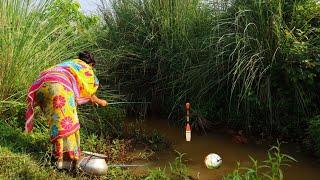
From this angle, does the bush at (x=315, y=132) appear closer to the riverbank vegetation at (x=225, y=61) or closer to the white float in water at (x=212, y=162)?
the riverbank vegetation at (x=225, y=61)

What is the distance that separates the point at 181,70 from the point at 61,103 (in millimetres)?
2300

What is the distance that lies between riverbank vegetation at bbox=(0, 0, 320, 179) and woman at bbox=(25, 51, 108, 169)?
24 cm

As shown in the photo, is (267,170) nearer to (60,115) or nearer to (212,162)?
(212,162)

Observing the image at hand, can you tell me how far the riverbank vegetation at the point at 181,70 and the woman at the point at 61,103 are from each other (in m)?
0.24

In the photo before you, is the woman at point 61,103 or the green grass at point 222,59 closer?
the woman at point 61,103

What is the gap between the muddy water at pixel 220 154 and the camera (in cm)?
536

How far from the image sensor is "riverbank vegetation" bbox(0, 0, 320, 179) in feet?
18.8

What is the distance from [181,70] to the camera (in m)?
6.77

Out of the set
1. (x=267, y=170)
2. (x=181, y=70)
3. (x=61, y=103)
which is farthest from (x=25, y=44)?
(x=267, y=170)

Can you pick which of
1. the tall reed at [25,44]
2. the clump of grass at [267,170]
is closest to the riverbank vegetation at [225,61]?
the clump of grass at [267,170]

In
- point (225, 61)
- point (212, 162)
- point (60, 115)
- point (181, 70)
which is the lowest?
point (212, 162)

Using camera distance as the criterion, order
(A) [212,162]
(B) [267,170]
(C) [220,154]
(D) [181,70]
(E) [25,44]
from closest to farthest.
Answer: (A) [212,162] < (B) [267,170] < (E) [25,44] < (C) [220,154] < (D) [181,70]

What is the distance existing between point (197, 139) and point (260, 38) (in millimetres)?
1504

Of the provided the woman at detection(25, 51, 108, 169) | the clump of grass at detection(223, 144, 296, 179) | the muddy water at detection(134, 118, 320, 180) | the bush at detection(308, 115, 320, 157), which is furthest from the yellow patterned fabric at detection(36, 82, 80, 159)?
the bush at detection(308, 115, 320, 157)
